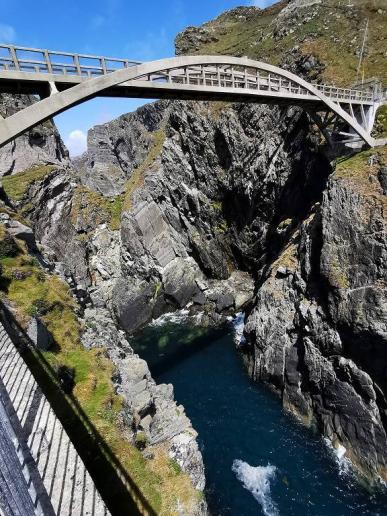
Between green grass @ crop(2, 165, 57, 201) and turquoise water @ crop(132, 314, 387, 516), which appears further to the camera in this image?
green grass @ crop(2, 165, 57, 201)

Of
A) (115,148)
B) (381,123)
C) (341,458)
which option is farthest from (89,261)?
(115,148)

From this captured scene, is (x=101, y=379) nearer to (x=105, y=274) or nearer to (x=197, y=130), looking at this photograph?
(x=105, y=274)

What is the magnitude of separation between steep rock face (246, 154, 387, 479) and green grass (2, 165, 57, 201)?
156 feet

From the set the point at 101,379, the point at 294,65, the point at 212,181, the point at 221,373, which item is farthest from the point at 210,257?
the point at 101,379

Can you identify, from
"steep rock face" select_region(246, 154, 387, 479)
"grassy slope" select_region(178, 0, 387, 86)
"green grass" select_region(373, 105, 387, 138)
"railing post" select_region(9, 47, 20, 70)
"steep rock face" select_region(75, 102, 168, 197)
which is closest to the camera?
"railing post" select_region(9, 47, 20, 70)

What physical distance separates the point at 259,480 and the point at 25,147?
70.4 metres

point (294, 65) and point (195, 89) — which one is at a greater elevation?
point (294, 65)

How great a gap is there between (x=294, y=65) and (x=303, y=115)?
15260mm

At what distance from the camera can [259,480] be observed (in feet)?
80.9

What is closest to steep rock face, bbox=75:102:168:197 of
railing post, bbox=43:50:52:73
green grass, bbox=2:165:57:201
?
green grass, bbox=2:165:57:201

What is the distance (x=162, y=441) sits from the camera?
68.2 ft

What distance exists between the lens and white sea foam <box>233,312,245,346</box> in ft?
139

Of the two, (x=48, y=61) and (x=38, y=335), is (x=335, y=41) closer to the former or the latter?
(x=48, y=61)

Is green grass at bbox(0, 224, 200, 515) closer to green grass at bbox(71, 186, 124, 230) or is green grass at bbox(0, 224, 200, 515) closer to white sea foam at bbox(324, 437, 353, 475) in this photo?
white sea foam at bbox(324, 437, 353, 475)
